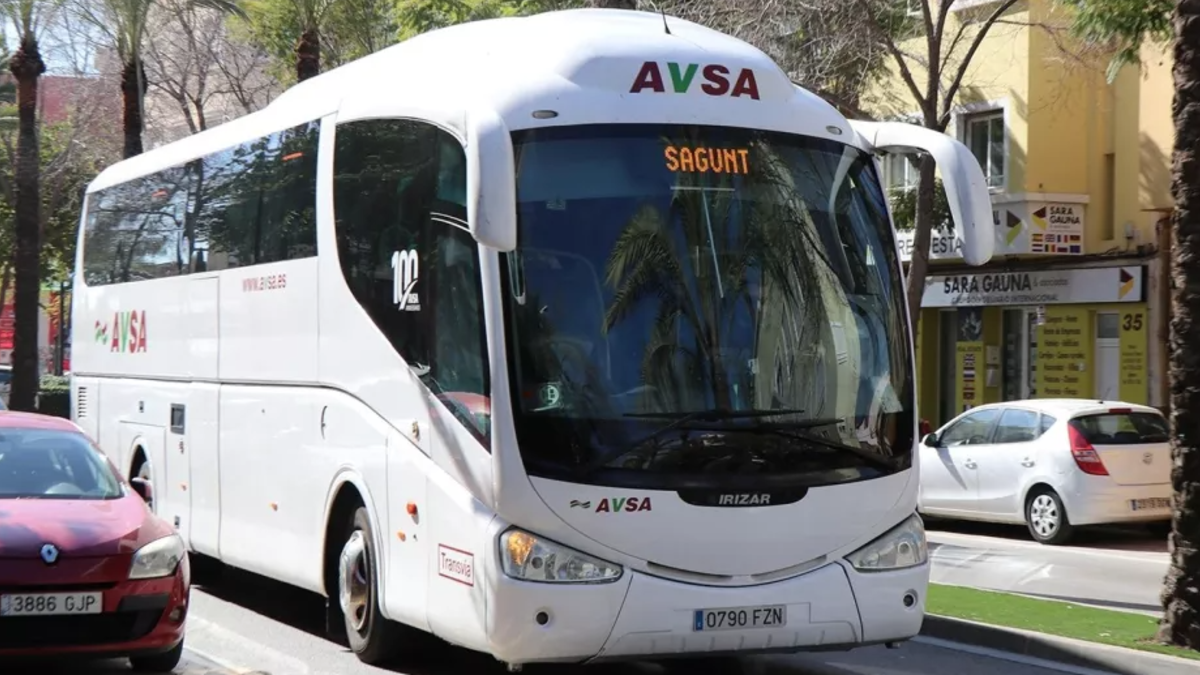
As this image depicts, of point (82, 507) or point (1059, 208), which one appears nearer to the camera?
point (82, 507)

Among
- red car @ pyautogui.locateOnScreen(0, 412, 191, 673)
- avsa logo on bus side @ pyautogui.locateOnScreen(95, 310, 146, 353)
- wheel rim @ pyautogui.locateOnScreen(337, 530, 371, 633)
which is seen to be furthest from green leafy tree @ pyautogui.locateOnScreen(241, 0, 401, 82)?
red car @ pyautogui.locateOnScreen(0, 412, 191, 673)

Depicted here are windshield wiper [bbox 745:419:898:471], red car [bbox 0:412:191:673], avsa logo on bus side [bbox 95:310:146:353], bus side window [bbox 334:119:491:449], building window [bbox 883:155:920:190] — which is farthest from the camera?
building window [bbox 883:155:920:190]

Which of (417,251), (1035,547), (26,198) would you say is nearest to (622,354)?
(417,251)

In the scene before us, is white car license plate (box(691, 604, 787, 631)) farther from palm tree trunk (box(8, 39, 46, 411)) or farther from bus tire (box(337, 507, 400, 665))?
palm tree trunk (box(8, 39, 46, 411))

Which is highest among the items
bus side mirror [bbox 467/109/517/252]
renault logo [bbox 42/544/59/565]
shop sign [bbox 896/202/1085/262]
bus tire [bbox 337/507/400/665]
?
shop sign [bbox 896/202/1085/262]

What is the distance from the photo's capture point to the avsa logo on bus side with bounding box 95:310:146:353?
14.8 meters

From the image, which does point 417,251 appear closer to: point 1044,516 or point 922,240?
point 1044,516

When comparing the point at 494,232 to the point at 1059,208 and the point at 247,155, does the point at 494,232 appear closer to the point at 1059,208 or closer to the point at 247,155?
the point at 247,155

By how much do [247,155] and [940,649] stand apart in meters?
6.22

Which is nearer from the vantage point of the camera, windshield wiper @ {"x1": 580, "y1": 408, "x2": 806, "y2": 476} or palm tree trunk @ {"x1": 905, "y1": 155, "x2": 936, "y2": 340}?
windshield wiper @ {"x1": 580, "y1": 408, "x2": 806, "y2": 476}

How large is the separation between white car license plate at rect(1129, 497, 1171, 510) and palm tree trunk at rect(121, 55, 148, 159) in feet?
58.4

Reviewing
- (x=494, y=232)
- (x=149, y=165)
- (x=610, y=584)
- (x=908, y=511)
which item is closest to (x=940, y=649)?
(x=908, y=511)

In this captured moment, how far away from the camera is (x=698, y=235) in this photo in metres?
8.55

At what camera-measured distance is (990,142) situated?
29875 mm
